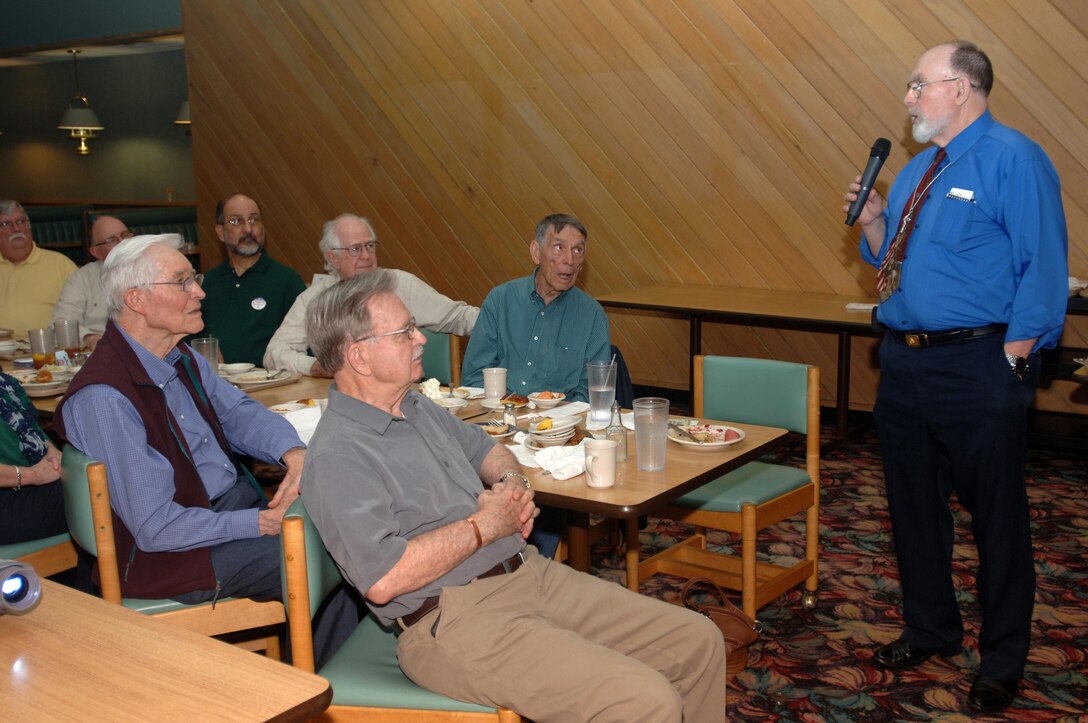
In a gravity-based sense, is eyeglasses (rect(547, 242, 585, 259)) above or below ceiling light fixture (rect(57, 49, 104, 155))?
below

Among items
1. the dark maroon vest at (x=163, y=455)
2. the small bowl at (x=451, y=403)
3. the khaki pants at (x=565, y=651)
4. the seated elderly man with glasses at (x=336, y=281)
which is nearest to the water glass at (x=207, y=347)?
the seated elderly man with glasses at (x=336, y=281)

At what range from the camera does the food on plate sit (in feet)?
9.96

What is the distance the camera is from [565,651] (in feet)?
6.95

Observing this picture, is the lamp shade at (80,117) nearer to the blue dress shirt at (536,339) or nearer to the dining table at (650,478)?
the blue dress shirt at (536,339)

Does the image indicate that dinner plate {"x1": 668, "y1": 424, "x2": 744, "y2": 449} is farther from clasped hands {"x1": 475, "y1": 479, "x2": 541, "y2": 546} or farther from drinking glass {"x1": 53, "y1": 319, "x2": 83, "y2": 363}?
drinking glass {"x1": 53, "y1": 319, "x2": 83, "y2": 363}

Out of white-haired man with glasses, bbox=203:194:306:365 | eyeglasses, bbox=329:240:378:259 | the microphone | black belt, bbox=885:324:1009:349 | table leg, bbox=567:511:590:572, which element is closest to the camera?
black belt, bbox=885:324:1009:349

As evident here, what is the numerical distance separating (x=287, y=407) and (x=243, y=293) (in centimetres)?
169

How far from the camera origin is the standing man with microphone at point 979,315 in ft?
9.17

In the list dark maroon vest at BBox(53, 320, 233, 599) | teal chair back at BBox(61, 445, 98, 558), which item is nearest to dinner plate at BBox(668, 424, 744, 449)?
dark maroon vest at BBox(53, 320, 233, 599)

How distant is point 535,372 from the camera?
4117mm

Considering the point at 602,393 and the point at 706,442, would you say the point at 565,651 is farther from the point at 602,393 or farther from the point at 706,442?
the point at 602,393

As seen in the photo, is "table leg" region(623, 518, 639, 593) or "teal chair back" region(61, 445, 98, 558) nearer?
"teal chair back" region(61, 445, 98, 558)

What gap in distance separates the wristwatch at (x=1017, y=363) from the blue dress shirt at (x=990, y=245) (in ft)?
0.16

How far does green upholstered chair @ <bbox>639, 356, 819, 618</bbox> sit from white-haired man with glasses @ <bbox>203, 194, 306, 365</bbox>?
2302mm
